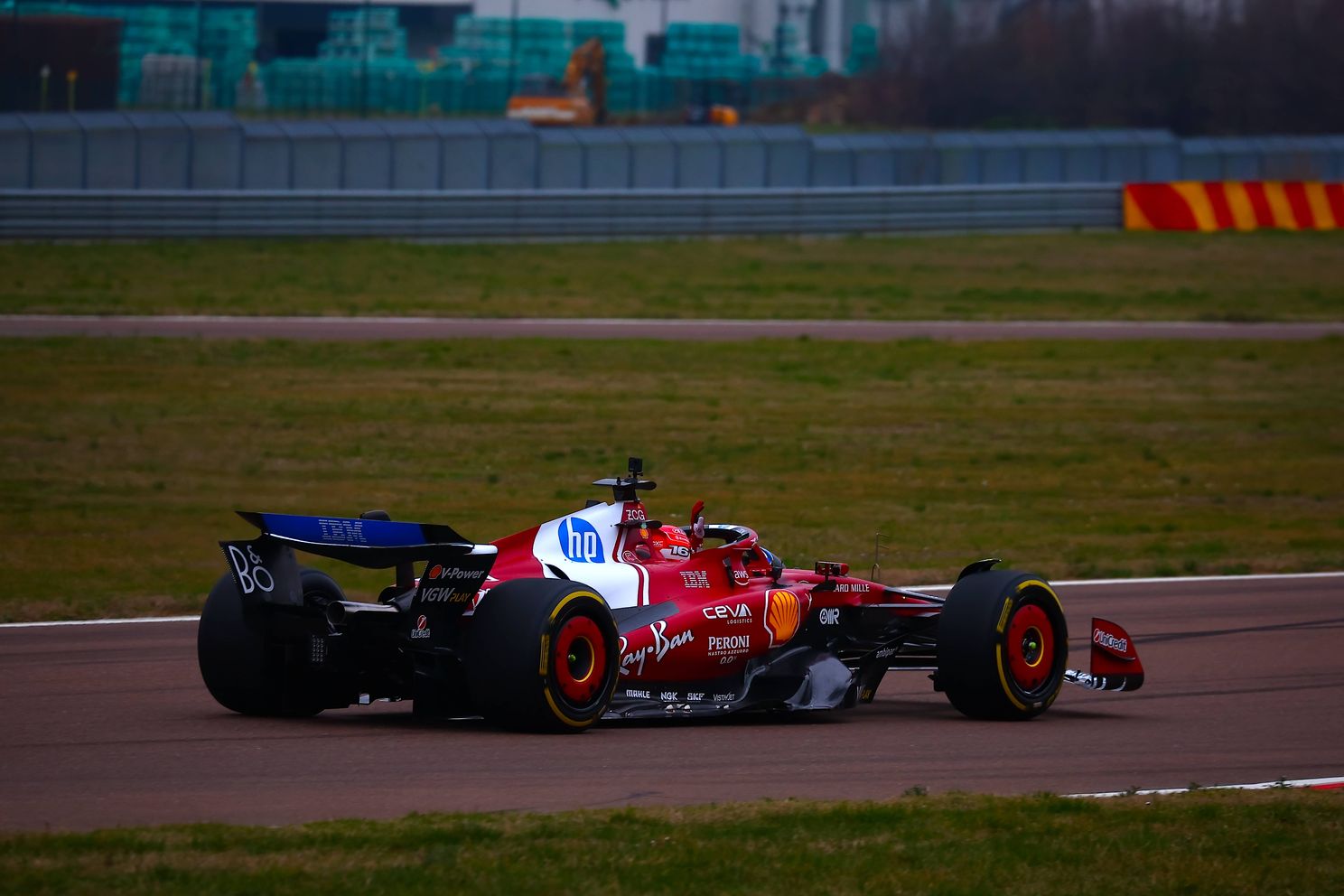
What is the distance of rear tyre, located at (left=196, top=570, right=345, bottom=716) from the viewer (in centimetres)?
934

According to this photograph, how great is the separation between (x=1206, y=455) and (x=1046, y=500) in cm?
373

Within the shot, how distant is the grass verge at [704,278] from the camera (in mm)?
30469

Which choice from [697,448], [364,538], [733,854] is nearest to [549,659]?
[364,538]

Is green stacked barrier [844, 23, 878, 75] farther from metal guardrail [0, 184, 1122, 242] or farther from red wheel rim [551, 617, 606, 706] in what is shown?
red wheel rim [551, 617, 606, 706]

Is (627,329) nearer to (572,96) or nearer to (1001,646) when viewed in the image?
(1001,646)

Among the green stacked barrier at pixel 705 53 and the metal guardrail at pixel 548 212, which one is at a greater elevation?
the green stacked barrier at pixel 705 53

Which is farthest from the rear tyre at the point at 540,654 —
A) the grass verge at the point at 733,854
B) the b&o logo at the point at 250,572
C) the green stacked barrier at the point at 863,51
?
the green stacked barrier at the point at 863,51

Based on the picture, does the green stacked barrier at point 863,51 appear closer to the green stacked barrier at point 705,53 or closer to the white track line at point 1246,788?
the green stacked barrier at point 705,53

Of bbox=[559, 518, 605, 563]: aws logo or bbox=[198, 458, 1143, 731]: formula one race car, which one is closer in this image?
bbox=[198, 458, 1143, 731]: formula one race car

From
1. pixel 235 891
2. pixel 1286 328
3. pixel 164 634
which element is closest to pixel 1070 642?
pixel 164 634

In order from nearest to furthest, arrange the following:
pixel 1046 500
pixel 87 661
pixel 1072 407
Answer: pixel 87 661
pixel 1046 500
pixel 1072 407

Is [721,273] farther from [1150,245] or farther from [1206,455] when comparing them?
[1206,455]

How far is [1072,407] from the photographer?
24141 millimetres

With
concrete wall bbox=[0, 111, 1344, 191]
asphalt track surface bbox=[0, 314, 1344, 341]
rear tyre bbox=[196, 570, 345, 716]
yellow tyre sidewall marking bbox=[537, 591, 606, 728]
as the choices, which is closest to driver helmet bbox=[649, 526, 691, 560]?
yellow tyre sidewall marking bbox=[537, 591, 606, 728]
